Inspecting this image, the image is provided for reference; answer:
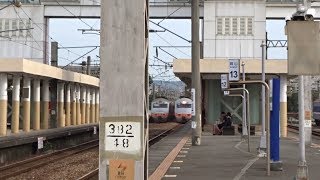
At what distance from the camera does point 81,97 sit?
51.3 meters

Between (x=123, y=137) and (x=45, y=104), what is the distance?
35.0 m

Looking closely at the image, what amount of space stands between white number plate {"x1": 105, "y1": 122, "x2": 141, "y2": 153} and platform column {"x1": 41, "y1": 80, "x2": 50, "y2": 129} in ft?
112

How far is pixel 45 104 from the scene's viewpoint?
133 feet

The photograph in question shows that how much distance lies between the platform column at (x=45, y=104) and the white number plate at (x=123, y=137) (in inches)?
1346

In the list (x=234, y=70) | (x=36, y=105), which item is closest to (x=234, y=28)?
(x=36, y=105)

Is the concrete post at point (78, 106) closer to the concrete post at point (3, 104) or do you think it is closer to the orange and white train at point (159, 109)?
the orange and white train at point (159, 109)

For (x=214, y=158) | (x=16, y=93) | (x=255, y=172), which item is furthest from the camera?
(x=16, y=93)

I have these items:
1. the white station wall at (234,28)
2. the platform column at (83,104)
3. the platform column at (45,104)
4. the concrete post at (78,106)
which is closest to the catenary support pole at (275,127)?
the platform column at (45,104)

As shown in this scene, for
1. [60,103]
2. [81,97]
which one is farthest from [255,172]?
[81,97]

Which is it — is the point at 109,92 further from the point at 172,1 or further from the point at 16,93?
the point at 172,1

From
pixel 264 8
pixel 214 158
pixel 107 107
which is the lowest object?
pixel 214 158

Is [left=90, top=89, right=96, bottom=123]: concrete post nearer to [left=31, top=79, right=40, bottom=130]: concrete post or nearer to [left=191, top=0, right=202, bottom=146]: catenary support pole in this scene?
[left=31, top=79, right=40, bottom=130]: concrete post

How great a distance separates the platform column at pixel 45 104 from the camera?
3981 cm

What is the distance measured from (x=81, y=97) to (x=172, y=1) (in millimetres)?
12680
